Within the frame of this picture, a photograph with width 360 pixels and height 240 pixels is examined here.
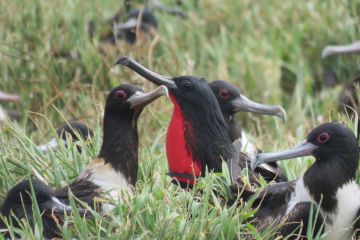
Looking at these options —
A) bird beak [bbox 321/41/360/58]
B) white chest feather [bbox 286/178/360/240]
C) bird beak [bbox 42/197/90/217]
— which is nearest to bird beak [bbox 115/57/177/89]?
bird beak [bbox 42/197/90/217]

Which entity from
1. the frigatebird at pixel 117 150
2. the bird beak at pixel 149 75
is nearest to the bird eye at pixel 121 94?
the frigatebird at pixel 117 150

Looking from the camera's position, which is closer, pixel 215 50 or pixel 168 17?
pixel 215 50

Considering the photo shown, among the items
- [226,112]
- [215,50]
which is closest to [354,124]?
[226,112]

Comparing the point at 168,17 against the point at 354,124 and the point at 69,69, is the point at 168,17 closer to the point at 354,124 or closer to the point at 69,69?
the point at 69,69

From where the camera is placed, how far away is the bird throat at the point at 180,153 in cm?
597

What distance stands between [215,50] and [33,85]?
247 cm

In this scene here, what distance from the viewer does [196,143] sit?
6.10 m

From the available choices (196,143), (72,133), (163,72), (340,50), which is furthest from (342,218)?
(340,50)

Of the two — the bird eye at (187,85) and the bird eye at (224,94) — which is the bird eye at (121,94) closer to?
the bird eye at (187,85)

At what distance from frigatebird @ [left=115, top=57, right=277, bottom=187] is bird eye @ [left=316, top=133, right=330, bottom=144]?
521 millimetres

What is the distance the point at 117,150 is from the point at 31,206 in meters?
0.64

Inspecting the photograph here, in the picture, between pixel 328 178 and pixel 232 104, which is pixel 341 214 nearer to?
pixel 328 178

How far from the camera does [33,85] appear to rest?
908cm

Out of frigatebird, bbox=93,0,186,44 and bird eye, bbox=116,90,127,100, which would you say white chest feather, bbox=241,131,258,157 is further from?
frigatebird, bbox=93,0,186,44
